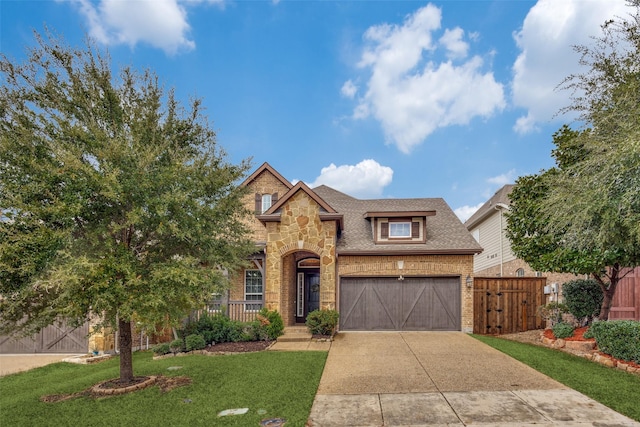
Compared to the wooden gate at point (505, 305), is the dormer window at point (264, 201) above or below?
above

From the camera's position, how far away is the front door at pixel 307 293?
1770 centimetres

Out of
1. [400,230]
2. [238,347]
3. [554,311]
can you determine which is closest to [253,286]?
[238,347]

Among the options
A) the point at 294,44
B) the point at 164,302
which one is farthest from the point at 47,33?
the point at 294,44

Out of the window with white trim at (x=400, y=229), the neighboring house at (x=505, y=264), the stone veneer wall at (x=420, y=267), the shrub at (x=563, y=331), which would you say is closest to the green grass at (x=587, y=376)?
the shrub at (x=563, y=331)

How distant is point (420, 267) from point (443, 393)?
27.7 ft

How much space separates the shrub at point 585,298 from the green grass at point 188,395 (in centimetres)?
830

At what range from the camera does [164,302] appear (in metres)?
7.24

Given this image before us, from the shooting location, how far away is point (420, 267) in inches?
615

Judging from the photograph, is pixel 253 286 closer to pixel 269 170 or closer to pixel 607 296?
pixel 269 170

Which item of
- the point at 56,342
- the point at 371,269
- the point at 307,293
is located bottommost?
the point at 56,342

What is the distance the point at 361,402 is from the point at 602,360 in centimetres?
678

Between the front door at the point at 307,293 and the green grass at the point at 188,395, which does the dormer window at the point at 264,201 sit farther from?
the green grass at the point at 188,395

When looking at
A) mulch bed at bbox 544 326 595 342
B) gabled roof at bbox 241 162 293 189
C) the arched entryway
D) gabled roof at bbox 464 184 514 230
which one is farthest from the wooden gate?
gabled roof at bbox 241 162 293 189

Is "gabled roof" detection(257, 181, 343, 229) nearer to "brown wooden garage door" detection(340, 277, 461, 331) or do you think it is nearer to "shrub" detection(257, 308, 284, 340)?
"brown wooden garage door" detection(340, 277, 461, 331)
